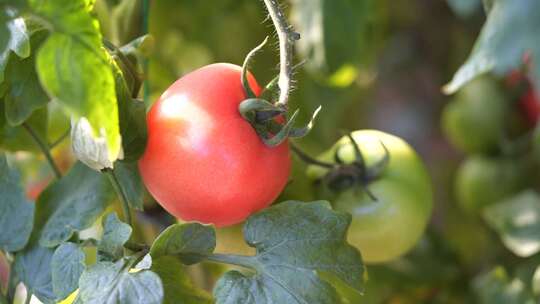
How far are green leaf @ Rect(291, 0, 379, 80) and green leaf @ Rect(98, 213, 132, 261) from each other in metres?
0.36

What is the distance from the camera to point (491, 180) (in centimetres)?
94

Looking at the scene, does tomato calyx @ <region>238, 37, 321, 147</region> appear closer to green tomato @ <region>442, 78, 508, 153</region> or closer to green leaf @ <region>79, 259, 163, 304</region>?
green leaf @ <region>79, 259, 163, 304</region>

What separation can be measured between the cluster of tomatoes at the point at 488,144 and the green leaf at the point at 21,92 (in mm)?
550

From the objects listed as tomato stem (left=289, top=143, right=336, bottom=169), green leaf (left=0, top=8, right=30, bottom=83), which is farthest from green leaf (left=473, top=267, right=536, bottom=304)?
green leaf (left=0, top=8, right=30, bottom=83)

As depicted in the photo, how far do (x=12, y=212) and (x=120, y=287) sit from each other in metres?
0.15

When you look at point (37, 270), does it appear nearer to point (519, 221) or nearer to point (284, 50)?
point (284, 50)

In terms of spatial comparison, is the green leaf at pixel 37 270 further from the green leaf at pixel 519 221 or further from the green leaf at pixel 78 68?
the green leaf at pixel 519 221

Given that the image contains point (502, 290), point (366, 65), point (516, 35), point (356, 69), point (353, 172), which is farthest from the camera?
point (366, 65)

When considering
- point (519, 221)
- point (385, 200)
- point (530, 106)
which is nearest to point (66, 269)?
point (385, 200)

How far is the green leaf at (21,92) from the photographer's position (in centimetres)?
53

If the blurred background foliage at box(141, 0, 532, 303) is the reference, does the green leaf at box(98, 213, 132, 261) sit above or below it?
above

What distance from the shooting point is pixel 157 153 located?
1.72ft

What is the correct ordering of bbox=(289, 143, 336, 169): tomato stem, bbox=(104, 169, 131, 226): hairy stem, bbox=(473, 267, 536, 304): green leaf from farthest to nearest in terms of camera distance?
bbox=(473, 267, 536, 304): green leaf, bbox=(289, 143, 336, 169): tomato stem, bbox=(104, 169, 131, 226): hairy stem

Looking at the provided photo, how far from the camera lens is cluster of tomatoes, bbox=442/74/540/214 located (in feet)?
3.08
